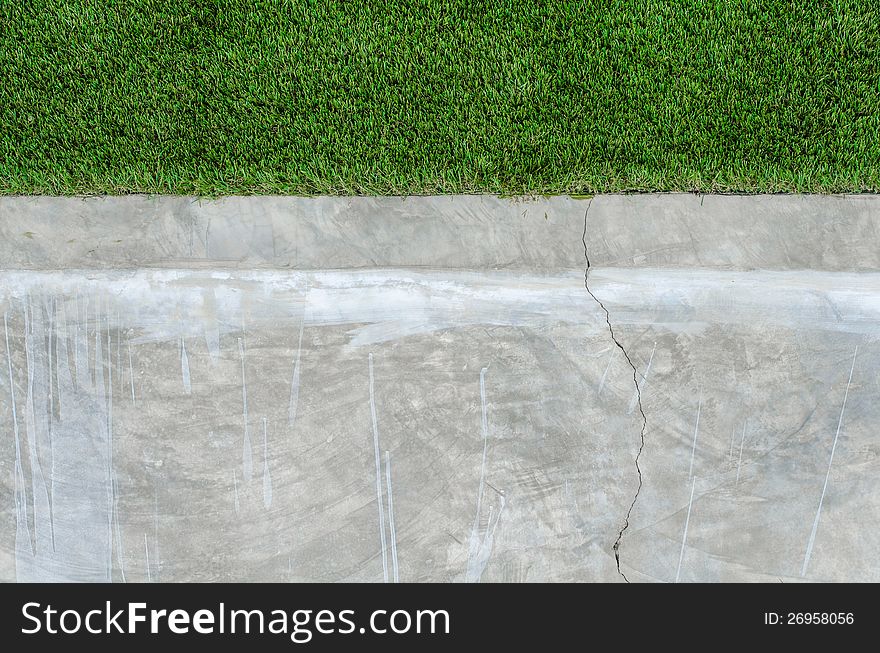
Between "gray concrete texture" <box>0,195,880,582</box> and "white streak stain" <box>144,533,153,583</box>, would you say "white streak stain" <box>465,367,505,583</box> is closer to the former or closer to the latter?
"gray concrete texture" <box>0,195,880,582</box>

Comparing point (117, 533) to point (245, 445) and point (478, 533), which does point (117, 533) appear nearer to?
point (245, 445)

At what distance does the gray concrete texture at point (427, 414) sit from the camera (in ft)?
10.2

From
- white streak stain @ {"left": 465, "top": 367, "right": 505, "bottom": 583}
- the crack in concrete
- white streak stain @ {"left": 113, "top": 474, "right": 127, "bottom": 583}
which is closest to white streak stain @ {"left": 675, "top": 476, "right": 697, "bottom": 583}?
the crack in concrete

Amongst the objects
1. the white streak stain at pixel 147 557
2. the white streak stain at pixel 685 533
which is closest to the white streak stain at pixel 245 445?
the white streak stain at pixel 147 557

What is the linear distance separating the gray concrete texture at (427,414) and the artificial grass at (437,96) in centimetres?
26

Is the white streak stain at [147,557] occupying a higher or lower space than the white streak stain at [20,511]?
lower

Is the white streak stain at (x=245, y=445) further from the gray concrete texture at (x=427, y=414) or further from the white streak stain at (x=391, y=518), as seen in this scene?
the white streak stain at (x=391, y=518)

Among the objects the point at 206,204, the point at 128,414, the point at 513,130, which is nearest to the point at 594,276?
the point at 513,130

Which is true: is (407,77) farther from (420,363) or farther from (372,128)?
(420,363)

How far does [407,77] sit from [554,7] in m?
0.87

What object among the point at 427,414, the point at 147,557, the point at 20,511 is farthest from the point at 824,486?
the point at 20,511

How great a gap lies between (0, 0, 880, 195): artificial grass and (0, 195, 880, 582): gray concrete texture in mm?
264

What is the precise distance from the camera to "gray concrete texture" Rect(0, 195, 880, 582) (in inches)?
123

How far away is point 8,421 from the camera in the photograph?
3.14 metres
